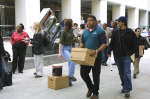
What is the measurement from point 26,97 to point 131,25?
1286 inches

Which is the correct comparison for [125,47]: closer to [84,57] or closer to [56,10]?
[84,57]

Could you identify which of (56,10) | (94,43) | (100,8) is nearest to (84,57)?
(94,43)

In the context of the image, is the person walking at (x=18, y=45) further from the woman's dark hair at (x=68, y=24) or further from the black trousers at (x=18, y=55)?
the woman's dark hair at (x=68, y=24)

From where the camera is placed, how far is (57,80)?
258 inches

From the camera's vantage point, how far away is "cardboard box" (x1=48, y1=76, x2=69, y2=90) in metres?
6.55

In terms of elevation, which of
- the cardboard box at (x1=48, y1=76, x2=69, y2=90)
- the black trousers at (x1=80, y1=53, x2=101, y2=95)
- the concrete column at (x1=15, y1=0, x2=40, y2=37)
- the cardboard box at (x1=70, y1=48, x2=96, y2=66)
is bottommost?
the cardboard box at (x1=48, y1=76, x2=69, y2=90)

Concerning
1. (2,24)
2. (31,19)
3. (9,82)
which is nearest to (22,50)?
(9,82)

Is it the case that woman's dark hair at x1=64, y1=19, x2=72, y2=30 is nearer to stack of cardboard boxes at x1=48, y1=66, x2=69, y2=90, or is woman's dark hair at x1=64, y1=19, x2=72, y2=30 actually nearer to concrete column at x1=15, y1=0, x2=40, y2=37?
stack of cardboard boxes at x1=48, y1=66, x2=69, y2=90

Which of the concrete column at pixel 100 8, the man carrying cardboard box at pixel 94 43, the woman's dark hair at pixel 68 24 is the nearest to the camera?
the man carrying cardboard box at pixel 94 43

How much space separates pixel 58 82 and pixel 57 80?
0.24 ft

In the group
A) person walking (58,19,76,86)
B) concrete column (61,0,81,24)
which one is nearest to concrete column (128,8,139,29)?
concrete column (61,0,81,24)

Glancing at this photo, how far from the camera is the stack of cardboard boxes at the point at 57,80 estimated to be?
6.56 metres

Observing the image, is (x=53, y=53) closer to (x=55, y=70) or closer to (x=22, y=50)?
(x=22, y=50)

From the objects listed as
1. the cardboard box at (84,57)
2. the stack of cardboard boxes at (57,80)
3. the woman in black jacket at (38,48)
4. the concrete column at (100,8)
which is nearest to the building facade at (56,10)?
the concrete column at (100,8)
